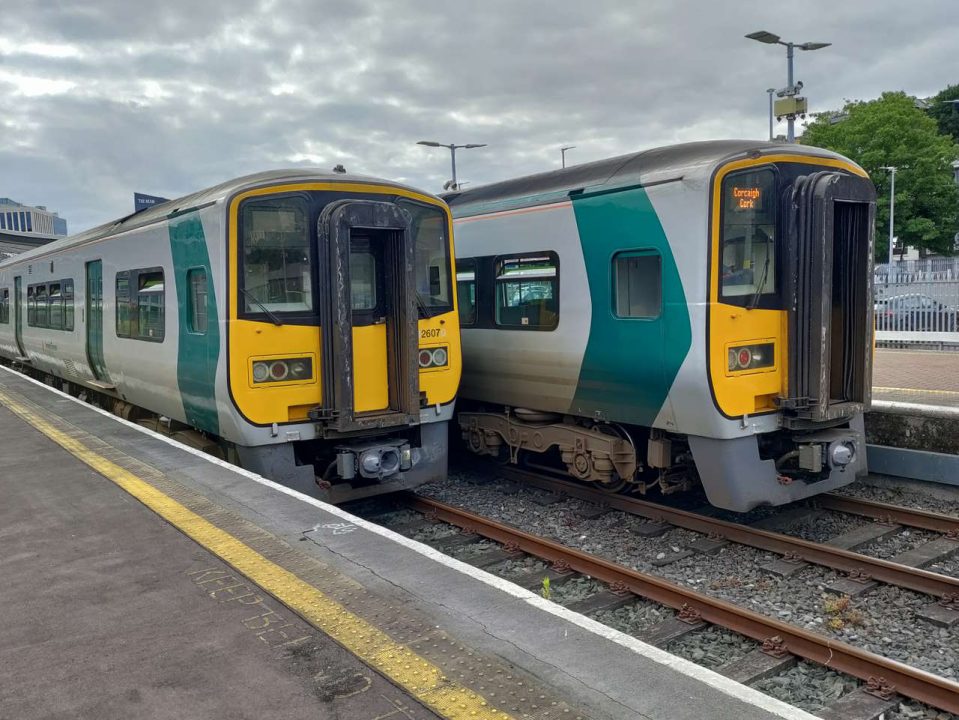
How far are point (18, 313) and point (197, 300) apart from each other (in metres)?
11.4

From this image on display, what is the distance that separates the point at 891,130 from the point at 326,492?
3684cm

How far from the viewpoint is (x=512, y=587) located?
4086 mm

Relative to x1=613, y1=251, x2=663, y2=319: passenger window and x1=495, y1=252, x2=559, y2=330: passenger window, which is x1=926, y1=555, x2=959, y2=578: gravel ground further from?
x1=495, y1=252, x2=559, y2=330: passenger window

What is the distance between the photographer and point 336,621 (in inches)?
150

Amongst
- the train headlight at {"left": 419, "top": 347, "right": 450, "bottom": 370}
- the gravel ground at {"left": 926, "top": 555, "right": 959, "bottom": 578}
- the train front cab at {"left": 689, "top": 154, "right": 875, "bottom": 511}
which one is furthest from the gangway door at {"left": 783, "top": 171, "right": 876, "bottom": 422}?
the train headlight at {"left": 419, "top": 347, "right": 450, "bottom": 370}

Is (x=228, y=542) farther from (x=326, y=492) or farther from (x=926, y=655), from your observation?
(x=926, y=655)

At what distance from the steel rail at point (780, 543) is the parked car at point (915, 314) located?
13242mm

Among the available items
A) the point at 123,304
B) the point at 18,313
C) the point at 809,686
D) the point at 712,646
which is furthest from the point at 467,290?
the point at 18,313

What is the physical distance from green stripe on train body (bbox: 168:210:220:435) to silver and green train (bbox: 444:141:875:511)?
10.3ft

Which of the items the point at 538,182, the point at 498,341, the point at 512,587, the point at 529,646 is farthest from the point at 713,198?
the point at 529,646

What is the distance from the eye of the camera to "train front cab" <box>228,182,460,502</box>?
6.97 meters

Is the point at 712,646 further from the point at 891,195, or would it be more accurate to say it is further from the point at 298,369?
the point at 891,195

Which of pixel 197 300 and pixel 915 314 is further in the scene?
pixel 915 314

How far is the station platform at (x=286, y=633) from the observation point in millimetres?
3100
